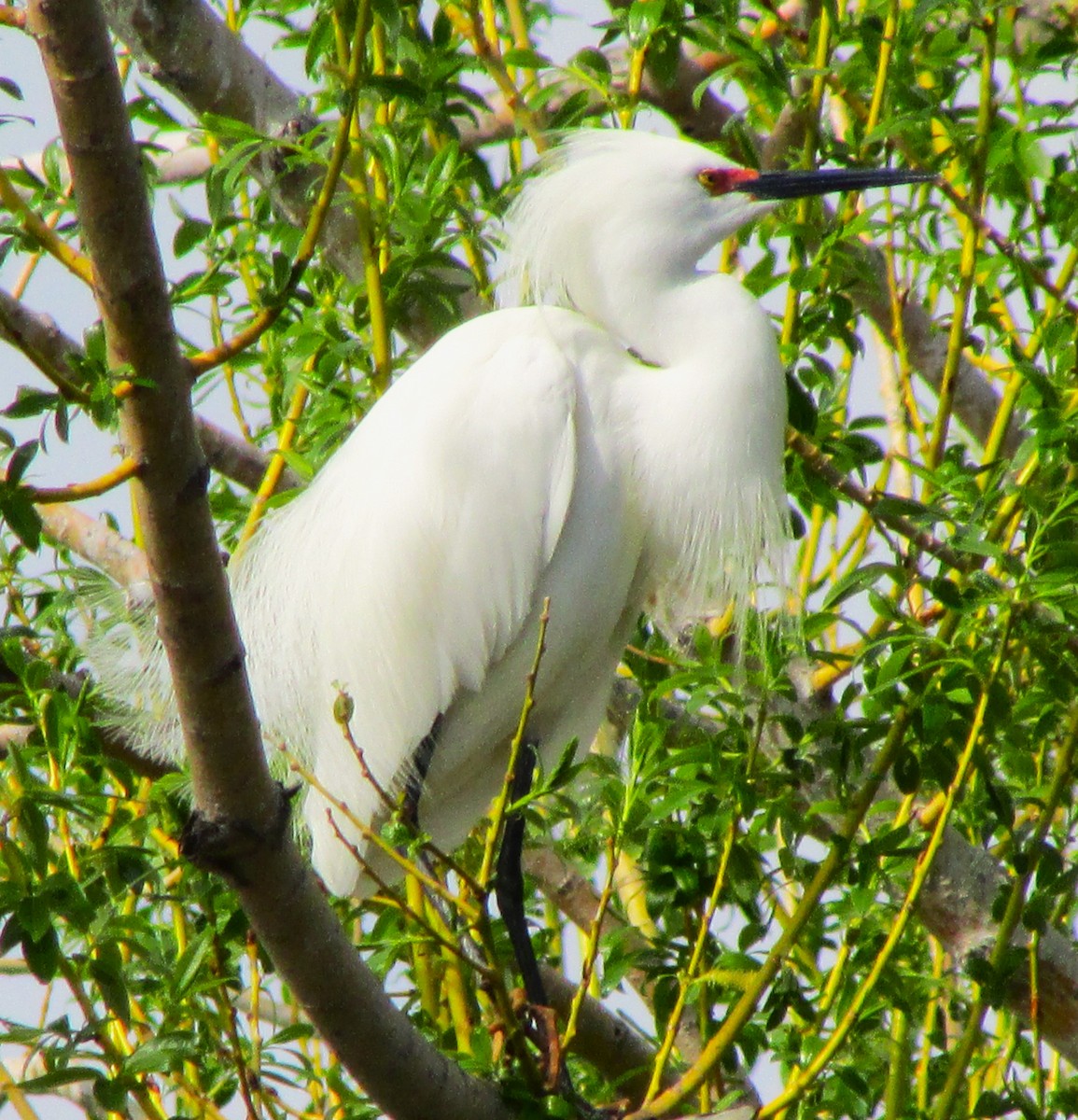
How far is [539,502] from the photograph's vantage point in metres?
2.22

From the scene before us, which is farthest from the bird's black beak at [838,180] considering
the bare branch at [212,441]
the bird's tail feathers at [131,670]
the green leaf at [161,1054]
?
the green leaf at [161,1054]

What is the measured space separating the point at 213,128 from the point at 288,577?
2.74 feet

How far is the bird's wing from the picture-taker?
2234 mm

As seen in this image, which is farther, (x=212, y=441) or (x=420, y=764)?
(x=212, y=441)

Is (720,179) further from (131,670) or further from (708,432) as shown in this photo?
(131,670)

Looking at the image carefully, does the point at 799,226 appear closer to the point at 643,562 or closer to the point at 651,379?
the point at 651,379

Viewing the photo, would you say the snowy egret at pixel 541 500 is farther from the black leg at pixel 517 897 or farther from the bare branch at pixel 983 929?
the bare branch at pixel 983 929

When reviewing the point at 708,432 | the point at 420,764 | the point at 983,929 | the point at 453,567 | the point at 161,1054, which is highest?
the point at 708,432

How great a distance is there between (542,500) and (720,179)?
572 mm

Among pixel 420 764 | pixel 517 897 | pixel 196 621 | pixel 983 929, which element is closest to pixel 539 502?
pixel 420 764

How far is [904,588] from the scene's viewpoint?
67.9 inches

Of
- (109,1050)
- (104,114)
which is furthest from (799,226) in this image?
(109,1050)

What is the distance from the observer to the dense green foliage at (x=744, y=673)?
5.27 feet

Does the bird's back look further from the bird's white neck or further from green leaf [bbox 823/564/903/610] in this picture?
green leaf [bbox 823/564/903/610]
